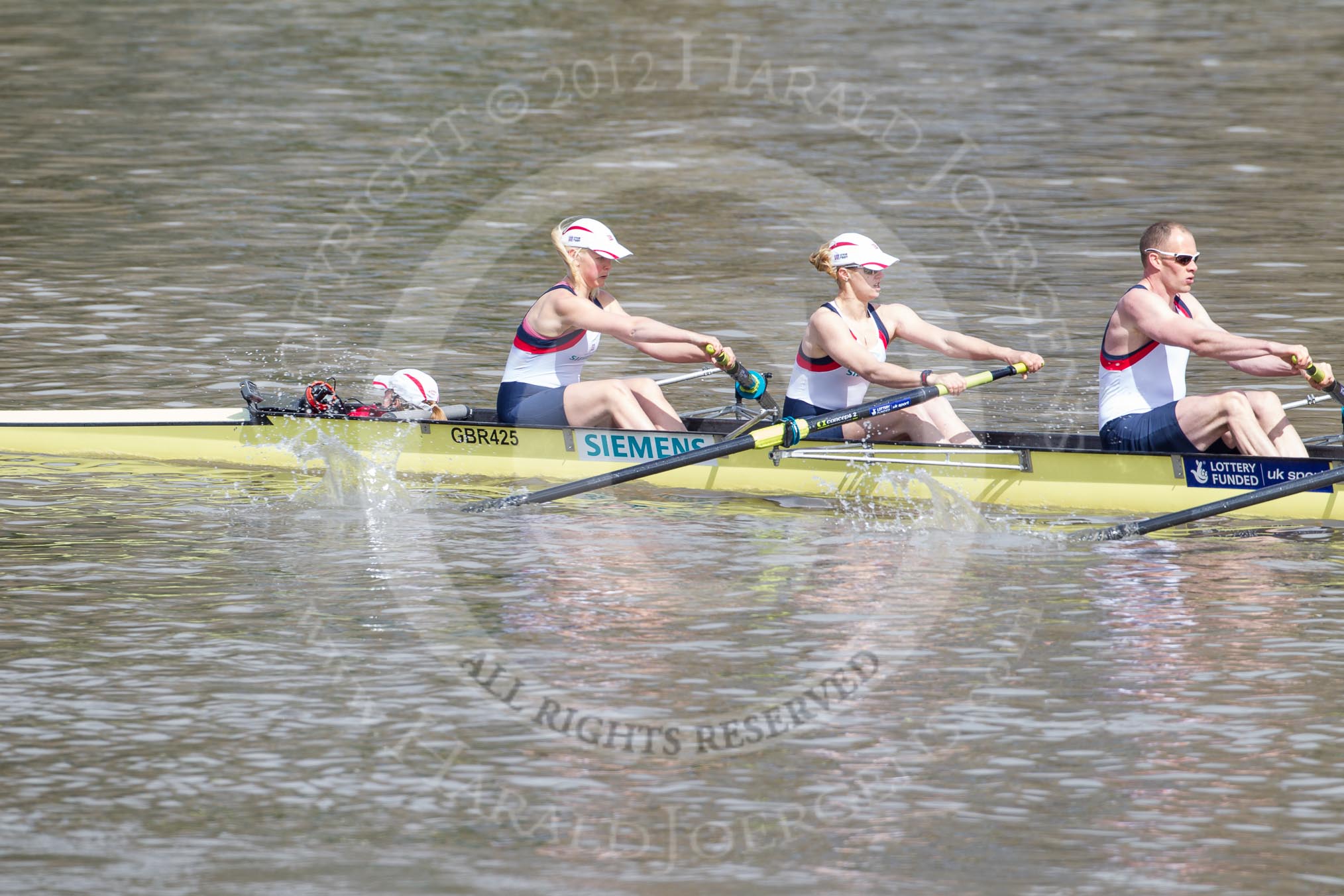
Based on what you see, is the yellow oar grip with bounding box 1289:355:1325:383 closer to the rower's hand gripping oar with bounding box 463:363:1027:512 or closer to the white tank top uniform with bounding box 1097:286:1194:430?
the white tank top uniform with bounding box 1097:286:1194:430

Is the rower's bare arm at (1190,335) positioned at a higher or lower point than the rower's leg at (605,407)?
higher

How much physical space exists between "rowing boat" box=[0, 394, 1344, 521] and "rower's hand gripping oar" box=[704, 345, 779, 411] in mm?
355

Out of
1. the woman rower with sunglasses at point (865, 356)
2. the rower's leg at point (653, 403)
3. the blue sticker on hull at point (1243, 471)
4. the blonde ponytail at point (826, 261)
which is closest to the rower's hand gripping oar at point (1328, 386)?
the blue sticker on hull at point (1243, 471)

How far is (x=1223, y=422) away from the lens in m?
11.2

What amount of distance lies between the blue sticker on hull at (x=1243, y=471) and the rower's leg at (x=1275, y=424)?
0.22 m

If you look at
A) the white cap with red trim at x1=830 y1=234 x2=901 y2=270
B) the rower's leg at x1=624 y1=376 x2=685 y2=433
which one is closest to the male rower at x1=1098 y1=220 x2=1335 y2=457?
the white cap with red trim at x1=830 y1=234 x2=901 y2=270

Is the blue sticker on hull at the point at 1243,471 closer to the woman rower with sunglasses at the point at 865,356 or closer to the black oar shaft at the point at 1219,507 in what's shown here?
the black oar shaft at the point at 1219,507

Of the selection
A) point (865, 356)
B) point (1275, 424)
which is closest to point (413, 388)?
point (865, 356)

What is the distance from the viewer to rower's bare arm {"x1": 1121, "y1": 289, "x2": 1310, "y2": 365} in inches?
439

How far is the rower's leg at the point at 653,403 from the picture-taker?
498 inches

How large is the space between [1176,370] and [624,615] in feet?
12.4

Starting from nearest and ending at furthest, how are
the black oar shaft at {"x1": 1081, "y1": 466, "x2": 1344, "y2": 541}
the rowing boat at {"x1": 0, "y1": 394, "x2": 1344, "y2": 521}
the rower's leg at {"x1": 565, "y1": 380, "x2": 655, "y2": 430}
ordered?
the black oar shaft at {"x1": 1081, "y1": 466, "x2": 1344, "y2": 541}
the rowing boat at {"x1": 0, "y1": 394, "x2": 1344, "y2": 521}
the rower's leg at {"x1": 565, "y1": 380, "x2": 655, "y2": 430}

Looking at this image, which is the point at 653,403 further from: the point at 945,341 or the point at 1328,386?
the point at 1328,386

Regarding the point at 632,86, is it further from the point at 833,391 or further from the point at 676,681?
the point at 676,681
